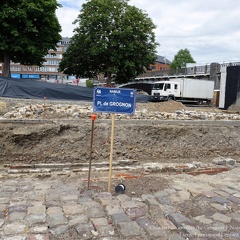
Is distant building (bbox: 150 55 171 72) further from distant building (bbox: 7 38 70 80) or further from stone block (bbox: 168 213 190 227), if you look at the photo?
stone block (bbox: 168 213 190 227)

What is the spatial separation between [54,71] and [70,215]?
124m

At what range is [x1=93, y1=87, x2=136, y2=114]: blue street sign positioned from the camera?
4.91m

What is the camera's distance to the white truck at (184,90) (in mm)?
30656

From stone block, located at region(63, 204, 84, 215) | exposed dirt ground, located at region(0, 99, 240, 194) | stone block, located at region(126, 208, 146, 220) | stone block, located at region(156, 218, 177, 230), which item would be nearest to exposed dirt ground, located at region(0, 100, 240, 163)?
exposed dirt ground, located at region(0, 99, 240, 194)

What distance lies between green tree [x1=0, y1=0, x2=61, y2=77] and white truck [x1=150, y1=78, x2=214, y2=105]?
11.9 metres

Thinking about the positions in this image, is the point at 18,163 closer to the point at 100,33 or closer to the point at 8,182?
the point at 8,182

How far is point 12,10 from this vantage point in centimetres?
2314

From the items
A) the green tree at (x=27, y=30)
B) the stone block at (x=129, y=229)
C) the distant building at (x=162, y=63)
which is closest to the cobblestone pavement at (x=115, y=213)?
the stone block at (x=129, y=229)

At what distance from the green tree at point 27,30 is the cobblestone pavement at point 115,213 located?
21.4 meters

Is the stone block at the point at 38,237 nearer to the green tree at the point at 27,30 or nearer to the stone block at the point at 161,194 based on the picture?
the stone block at the point at 161,194

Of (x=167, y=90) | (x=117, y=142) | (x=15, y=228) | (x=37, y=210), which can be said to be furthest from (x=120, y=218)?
(x=167, y=90)

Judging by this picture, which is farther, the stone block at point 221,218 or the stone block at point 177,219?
the stone block at point 221,218

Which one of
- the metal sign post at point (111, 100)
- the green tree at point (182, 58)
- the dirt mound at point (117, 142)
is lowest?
the dirt mound at point (117, 142)

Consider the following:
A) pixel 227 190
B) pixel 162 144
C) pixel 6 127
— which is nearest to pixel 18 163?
pixel 6 127
